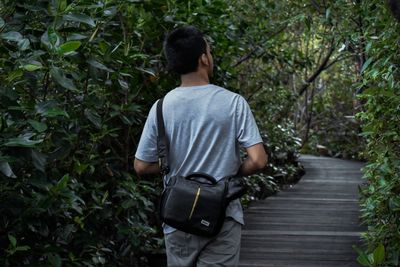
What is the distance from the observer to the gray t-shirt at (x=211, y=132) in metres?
3.50

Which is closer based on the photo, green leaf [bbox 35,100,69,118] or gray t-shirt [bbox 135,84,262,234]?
gray t-shirt [bbox 135,84,262,234]

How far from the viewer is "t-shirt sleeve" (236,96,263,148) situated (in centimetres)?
347

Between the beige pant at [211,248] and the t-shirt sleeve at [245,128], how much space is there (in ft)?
1.04

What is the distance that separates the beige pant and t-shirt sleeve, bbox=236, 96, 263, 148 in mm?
318

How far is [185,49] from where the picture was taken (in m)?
3.57

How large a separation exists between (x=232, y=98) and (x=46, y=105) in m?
0.96

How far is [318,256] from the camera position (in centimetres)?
664

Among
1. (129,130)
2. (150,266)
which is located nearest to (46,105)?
(129,130)

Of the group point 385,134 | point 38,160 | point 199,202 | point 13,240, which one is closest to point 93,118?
point 38,160

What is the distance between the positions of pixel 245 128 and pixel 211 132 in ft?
0.45

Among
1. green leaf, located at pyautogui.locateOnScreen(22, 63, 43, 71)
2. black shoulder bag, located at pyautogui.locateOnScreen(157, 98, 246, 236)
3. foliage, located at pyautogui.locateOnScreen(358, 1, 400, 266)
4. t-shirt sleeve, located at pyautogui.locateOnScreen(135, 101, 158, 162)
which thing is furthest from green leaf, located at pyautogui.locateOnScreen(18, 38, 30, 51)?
foliage, located at pyautogui.locateOnScreen(358, 1, 400, 266)

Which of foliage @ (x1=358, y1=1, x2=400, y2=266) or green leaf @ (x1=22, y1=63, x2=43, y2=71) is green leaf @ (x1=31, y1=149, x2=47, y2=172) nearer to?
green leaf @ (x1=22, y1=63, x2=43, y2=71)

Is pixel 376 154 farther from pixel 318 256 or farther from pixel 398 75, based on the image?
pixel 318 256

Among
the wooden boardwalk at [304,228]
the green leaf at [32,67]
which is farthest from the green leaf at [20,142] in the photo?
the wooden boardwalk at [304,228]
